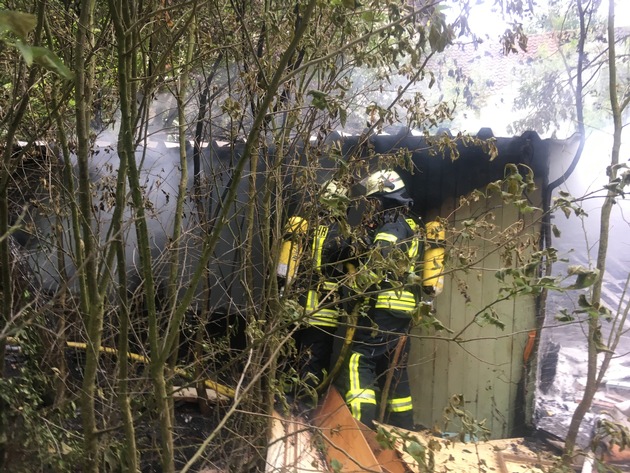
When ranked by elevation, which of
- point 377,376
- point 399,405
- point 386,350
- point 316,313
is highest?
point 316,313

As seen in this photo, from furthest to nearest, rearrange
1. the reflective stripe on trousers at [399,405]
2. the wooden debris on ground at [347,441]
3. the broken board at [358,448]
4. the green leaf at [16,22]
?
1. the reflective stripe on trousers at [399,405]
2. the broken board at [358,448]
3. the wooden debris on ground at [347,441]
4. the green leaf at [16,22]

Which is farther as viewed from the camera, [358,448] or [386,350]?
[386,350]

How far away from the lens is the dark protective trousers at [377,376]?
4035mm

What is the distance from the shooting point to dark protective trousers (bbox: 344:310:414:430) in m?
4.04

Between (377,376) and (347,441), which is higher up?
(377,376)

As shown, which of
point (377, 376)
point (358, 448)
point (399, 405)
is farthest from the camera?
point (399, 405)

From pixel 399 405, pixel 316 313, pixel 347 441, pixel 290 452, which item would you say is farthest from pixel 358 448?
pixel 399 405

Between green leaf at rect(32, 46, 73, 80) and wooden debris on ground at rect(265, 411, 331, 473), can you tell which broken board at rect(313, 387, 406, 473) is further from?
green leaf at rect(32, 46, 73, 80)

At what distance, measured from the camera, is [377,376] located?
4.14 metres

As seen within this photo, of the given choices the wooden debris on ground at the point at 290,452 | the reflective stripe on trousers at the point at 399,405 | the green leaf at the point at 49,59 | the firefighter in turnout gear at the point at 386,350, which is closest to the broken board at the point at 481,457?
the wooden debris on ground at the point at 290,452

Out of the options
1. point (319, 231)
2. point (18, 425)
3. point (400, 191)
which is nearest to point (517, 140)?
point (400, 191)

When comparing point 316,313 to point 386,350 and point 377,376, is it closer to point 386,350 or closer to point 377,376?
point 386,350

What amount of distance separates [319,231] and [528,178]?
1140 millimetres

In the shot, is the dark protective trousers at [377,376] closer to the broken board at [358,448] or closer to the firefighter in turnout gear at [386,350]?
the firefighter in turnout gear at [386,350]
